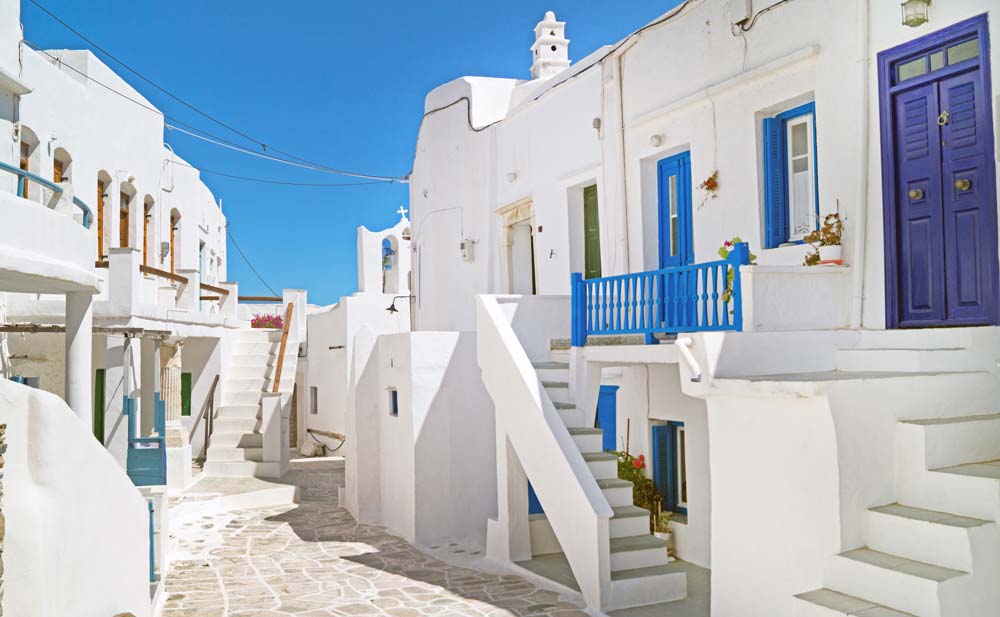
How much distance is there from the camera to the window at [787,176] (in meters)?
8.83

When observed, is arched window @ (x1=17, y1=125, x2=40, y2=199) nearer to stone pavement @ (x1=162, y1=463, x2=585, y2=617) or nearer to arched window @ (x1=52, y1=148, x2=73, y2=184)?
arched window @ (x1=52, y1=148, x2=73, y2=184)

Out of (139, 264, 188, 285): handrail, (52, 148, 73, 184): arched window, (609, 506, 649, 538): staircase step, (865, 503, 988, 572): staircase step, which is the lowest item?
(609, 506, 649, 538): staircase step

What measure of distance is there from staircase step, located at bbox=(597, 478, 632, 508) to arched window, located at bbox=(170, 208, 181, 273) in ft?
48.3

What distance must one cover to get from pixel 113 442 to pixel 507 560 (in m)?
7.67

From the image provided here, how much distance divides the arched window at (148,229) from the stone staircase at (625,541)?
1181cm

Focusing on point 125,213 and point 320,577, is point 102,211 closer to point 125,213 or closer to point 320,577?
point 125,213

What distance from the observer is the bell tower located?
1662 cm

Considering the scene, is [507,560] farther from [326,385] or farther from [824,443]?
[326,385]

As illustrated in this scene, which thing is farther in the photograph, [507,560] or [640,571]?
[507,560]

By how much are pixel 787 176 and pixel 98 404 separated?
13.2m

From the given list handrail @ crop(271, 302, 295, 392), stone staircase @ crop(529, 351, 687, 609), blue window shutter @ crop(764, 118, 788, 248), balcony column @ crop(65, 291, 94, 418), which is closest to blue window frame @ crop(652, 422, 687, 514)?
stone staircase @ crop(529, 351, 687, 609)

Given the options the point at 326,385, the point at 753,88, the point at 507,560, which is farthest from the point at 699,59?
the point at 326,385

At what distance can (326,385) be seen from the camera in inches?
915

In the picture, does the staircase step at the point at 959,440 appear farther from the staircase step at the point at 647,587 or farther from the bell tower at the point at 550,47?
the bell tower at the point at 550,47
